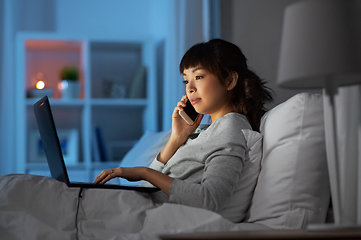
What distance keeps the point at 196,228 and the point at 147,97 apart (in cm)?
233

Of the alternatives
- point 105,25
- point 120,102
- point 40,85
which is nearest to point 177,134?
point 120,102

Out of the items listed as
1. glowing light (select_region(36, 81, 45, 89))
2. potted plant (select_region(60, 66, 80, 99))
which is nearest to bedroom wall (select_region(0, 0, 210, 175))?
glowing light (select_region(36, 81, 45, 89))

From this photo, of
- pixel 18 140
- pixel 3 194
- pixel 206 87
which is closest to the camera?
pixel 3 194

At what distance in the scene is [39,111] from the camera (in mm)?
1190

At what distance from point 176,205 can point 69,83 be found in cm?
226

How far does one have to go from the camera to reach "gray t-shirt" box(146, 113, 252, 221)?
998 mm

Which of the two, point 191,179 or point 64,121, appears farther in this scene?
point 64,121

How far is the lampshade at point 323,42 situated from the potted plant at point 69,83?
2.46 meters

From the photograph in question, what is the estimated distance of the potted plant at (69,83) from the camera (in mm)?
2971

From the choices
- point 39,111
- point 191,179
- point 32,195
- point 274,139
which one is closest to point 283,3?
point 274,139

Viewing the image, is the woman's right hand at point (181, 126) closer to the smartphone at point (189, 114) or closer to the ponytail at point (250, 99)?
the smartphone at point (189, 114)

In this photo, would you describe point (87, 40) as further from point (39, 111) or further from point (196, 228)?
point (196, 228)

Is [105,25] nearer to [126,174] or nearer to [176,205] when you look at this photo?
[126,174]

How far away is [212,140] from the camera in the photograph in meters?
1.15
